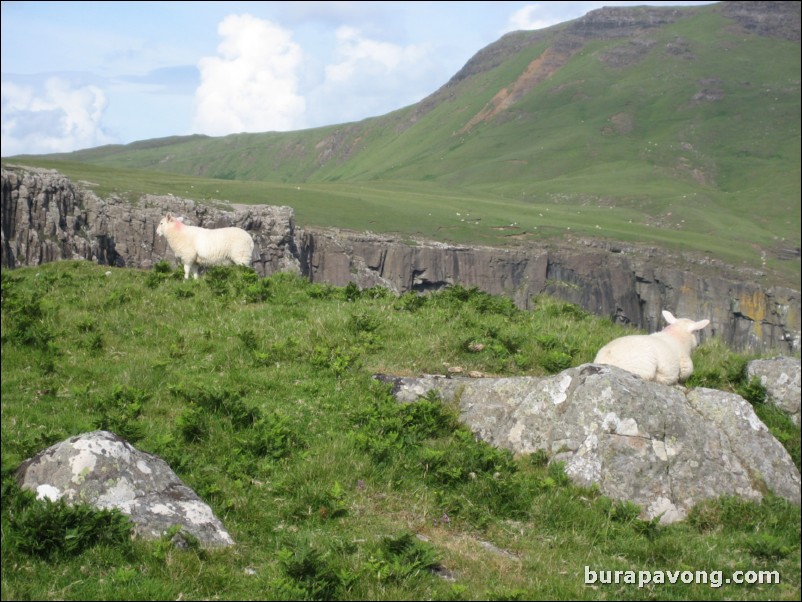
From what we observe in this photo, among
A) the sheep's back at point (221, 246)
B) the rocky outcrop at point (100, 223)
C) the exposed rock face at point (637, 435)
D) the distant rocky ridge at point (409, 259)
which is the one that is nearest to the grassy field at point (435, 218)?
the distant rocky ridge at point (409, 259)

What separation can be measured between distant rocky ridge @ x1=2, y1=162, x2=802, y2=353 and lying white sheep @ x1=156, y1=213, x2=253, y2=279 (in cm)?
5812

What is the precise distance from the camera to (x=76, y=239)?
3371 inches

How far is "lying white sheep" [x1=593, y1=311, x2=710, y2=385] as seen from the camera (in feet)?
48.6

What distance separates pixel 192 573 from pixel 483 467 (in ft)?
16.7

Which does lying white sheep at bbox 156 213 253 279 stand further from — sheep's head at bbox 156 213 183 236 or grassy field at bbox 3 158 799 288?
grassy field at bbox 3 158 799 288

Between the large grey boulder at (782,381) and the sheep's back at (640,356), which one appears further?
the large grey boulder at (782,381)

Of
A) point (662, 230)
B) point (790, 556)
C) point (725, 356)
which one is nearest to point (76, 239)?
point (725, 356)

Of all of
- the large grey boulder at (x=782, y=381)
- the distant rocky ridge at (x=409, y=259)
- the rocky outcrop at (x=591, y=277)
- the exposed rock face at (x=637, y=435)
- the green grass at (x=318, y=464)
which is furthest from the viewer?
the rocky outcrop at (x=591, y=277)

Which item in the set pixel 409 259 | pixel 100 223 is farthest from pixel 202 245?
pixel 409 259

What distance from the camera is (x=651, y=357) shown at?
14.9m

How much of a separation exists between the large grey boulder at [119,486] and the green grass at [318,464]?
35 cm

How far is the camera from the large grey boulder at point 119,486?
926 cm

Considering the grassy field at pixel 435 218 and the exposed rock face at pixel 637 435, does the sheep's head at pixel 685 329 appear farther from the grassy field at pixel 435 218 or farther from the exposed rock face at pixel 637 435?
the grassy field at pixel 435 218

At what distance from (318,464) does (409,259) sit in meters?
127
